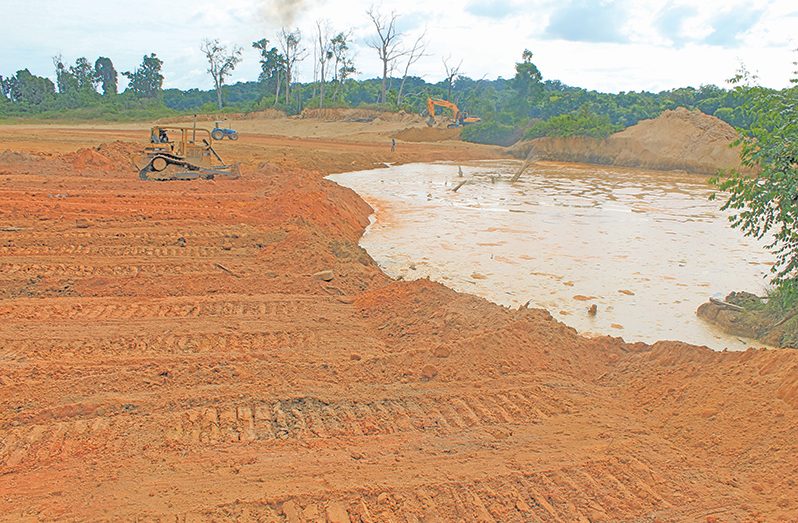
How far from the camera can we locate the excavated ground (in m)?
3.98

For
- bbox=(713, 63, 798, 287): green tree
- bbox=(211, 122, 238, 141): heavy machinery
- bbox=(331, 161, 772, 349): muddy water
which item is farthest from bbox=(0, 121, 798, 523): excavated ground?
bbox=(211, 122, 238, 141): heavy machinery

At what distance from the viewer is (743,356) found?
5.97 metres

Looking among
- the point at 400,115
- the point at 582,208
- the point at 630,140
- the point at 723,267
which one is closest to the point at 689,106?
the point at 630,140

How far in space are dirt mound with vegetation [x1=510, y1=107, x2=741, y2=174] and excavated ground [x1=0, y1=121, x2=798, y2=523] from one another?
30.9m

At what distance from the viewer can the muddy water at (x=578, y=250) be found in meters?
9.91

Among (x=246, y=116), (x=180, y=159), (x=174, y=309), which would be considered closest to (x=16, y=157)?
(x=180, y=159)

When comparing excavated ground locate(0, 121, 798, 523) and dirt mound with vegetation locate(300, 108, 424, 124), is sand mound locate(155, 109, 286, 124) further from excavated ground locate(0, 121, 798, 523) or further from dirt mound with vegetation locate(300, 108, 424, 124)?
excavated ground locate(0, 121, 798, 523)

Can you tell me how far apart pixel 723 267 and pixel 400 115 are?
133 ft

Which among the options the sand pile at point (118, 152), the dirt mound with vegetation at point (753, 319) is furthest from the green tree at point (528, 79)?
the dirt mound with vegetation at point (753, 319)

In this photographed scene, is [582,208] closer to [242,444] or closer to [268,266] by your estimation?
[268,266]

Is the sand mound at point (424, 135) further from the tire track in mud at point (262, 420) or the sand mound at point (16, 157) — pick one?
the tire track in mud at point (262, 420)

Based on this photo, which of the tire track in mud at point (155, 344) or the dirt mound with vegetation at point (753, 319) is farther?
the dirt mound with vegetation at point (753, 319)

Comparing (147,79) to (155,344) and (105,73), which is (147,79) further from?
(155,344)

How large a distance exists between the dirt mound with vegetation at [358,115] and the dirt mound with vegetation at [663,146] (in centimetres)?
1379
